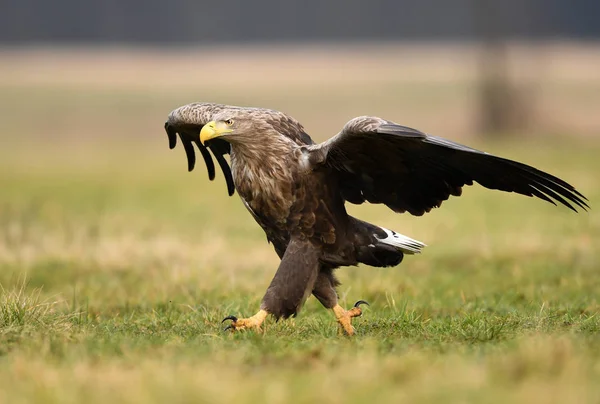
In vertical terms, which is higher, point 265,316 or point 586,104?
point 586,104

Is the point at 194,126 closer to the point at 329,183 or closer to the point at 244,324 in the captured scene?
the point at 329,183

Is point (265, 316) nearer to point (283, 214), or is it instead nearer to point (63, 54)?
point (283, 214)

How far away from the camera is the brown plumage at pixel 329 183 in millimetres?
6398

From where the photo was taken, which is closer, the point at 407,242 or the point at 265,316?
the point at 265,316

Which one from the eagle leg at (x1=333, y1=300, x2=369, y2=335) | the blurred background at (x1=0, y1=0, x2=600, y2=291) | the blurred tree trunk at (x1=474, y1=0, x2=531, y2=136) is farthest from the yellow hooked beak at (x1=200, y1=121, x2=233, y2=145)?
the blurred tree trunk at (x1=474, y1=0, x2=531, y2=136)

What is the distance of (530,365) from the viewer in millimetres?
4543

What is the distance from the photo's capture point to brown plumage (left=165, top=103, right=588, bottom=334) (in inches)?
252

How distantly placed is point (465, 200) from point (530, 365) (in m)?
12.5

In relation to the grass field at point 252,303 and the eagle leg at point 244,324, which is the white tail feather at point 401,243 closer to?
the grass field at point 252,303

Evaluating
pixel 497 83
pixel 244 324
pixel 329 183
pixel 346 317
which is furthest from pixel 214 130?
pixel 497 83

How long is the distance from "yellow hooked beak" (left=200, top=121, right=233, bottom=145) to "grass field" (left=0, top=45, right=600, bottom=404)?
1186mm

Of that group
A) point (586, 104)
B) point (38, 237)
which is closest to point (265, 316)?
point (38, 237)

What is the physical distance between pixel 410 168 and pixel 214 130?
127 cm

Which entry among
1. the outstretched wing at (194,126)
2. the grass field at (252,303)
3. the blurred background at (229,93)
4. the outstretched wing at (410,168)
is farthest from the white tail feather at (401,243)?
the blurred background at (229,93)
